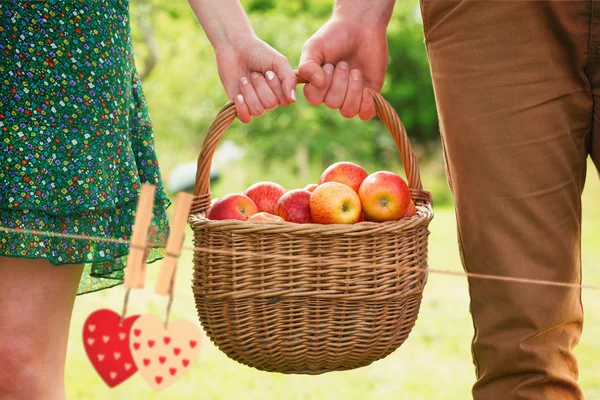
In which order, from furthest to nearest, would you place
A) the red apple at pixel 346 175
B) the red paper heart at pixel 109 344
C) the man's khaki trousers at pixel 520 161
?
1. the red apple at pixel 346 175
2. the man's khaki trousers at pixel 520 161
3. the red paper heart at pixel 109 344

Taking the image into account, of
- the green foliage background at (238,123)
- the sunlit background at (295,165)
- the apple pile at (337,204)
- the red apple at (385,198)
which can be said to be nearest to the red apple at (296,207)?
the apple pile at (337,204)

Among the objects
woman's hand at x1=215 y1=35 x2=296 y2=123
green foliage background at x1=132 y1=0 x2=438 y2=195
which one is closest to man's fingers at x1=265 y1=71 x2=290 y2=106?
woman's hand at x1=215 y1=35 x2=296 y2=123

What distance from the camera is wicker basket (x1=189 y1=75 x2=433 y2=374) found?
1.41 meters

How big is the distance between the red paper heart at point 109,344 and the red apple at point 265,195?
57cm

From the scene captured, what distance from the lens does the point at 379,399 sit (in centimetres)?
287

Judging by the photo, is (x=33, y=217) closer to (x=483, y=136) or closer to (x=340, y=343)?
(x=340, y=343)

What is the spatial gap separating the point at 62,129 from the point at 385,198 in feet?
2.19

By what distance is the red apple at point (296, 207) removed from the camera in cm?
160

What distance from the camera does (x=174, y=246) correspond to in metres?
1.09

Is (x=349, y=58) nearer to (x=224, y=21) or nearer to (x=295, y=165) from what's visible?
(x=224, y=21)

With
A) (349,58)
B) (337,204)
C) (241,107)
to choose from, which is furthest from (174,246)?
(349,58)

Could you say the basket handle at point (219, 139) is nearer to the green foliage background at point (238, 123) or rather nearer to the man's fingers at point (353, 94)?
the man's fingers at point (353, 94)

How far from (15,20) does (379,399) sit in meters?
1.98

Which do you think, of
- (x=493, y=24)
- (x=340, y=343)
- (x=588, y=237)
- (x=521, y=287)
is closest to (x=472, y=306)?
(x=521, y=287)
